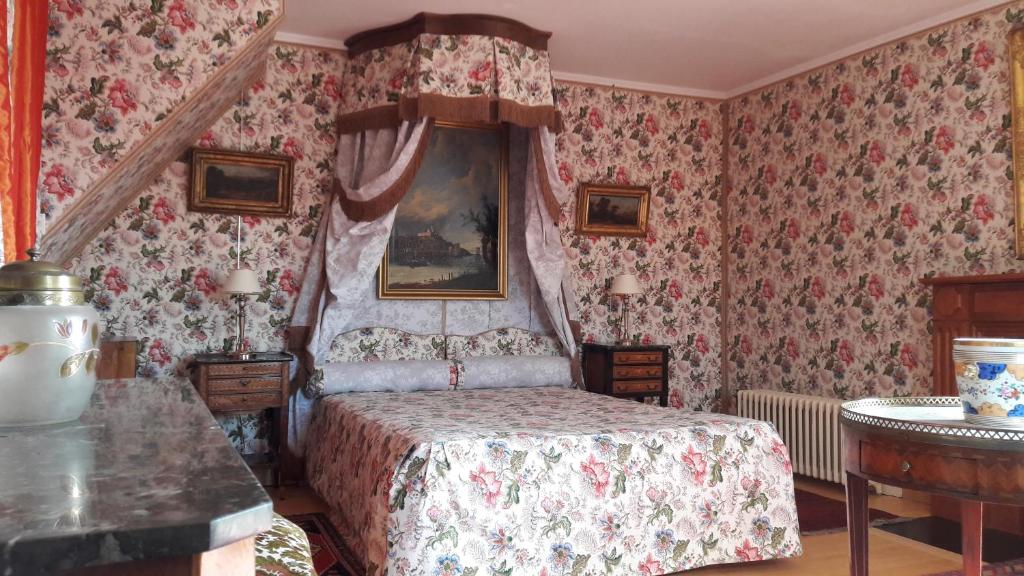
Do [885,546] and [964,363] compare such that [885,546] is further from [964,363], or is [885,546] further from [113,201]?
[113,201]

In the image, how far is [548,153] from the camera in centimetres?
565

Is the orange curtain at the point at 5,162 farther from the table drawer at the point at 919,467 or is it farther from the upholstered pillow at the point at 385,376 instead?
the upholstered pillow at the point at 385,376

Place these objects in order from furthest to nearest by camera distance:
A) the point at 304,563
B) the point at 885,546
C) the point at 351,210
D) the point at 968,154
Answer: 1. the point at 351,210
2. the point at 968,154
3. the point at 885,546
4. the point at 304,563

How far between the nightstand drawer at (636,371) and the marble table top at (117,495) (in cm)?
492

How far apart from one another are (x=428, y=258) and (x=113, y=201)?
220 centimetres

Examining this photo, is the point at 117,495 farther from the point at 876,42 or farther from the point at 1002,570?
the point at 876,42

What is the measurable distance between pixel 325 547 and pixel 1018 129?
177 inches

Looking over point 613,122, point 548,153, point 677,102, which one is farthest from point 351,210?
point 677,102

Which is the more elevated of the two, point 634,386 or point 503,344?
point 503,344

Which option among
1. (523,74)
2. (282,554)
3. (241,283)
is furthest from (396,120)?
(282,554)

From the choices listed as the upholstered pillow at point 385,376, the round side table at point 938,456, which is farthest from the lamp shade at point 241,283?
the round side table at point 938,456

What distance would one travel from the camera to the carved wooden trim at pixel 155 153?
11.5ft

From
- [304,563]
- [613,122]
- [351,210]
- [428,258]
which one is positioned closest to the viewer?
[304,563]

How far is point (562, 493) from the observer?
3523mm
